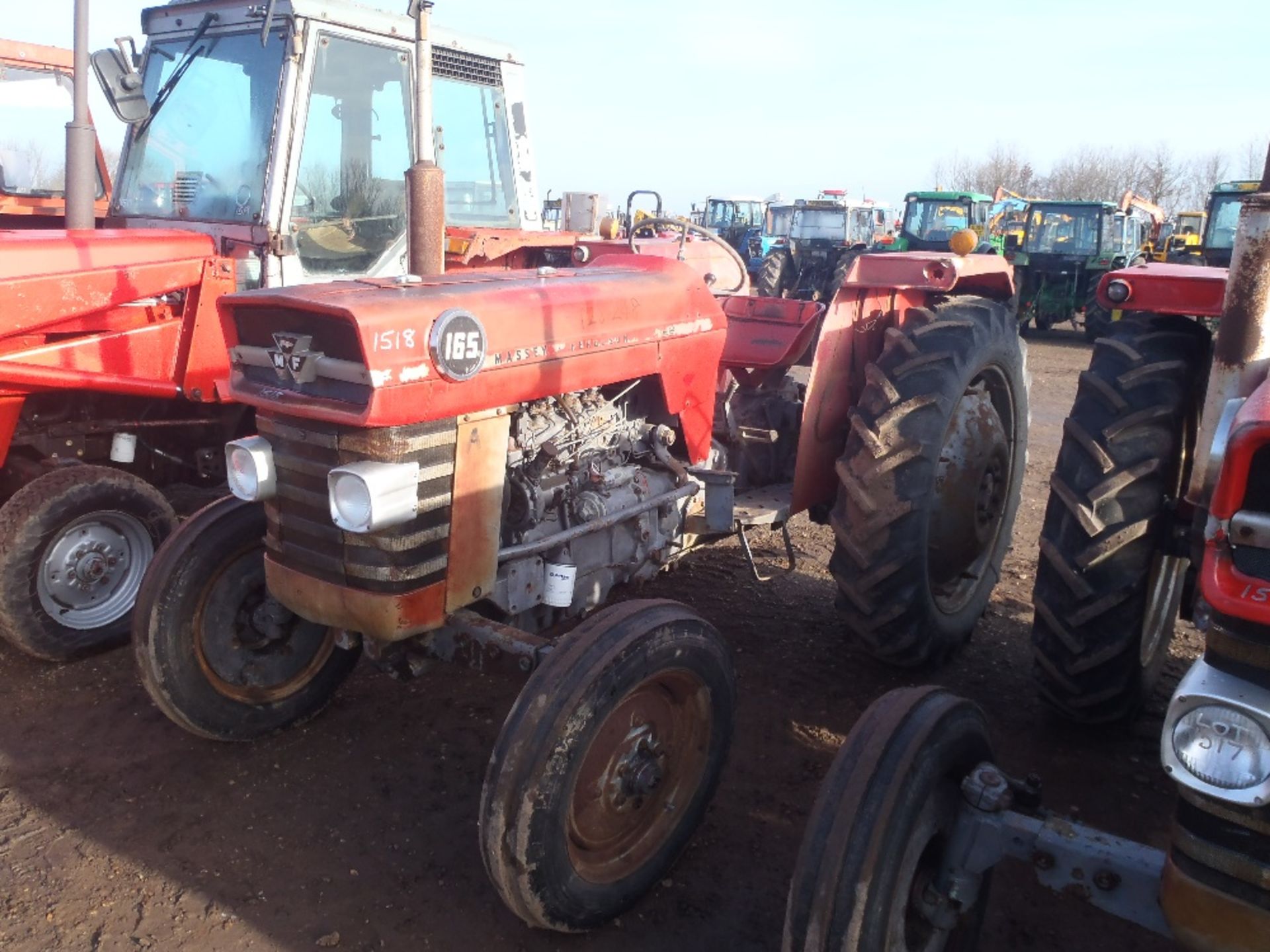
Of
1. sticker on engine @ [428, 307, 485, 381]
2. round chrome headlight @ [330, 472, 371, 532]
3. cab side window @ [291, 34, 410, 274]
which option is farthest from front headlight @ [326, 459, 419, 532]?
cab side window @ [291, 34, 410, 274]

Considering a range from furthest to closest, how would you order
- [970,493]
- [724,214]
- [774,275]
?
[724,214] → [774,275] → [970,493]

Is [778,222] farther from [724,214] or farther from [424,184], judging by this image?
[424,184]

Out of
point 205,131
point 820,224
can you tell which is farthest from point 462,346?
point 820,224

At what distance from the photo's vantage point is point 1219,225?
530 inches

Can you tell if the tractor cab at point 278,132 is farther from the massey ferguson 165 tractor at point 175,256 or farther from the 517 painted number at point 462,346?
the 517 painted number at point 462,346

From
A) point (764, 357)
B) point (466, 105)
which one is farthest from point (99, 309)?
point (764, 357)

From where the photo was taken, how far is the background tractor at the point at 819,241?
17203 millimetres

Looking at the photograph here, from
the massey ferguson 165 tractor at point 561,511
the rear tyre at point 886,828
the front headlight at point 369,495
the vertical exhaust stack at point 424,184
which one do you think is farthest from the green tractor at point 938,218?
the rear tyre at point 886,828

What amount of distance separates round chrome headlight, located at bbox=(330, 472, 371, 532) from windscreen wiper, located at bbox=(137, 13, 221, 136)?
281 cm

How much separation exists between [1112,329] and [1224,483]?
216 cm

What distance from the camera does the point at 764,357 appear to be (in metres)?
4.07

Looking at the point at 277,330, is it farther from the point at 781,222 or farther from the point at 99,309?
the point at 781,222

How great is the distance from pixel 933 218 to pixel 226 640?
1601cm

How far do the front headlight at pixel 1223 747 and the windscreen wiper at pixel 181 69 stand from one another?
430 cm
